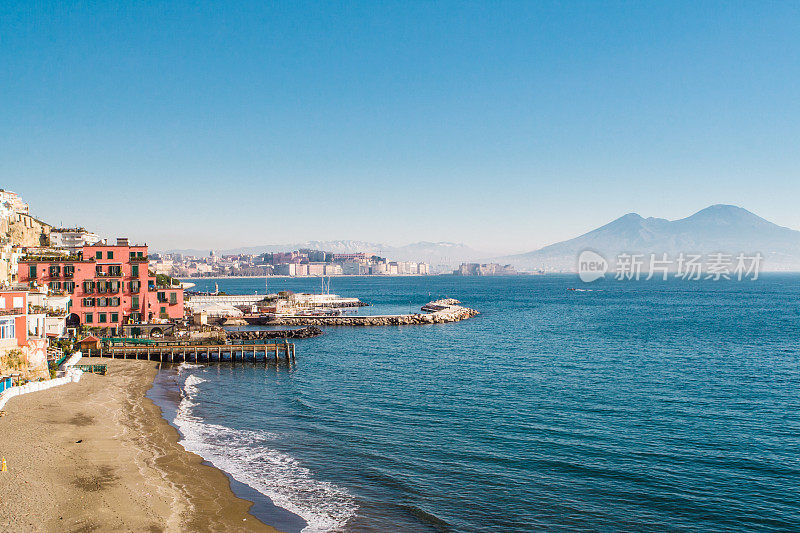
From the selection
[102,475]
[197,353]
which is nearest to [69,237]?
[197,353]

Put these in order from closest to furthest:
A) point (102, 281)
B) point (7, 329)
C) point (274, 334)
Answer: point (7, 329) → point (102, 281) → point (274, 334)

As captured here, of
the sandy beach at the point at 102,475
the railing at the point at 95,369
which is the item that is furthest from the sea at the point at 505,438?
the railing at the point at 95,369

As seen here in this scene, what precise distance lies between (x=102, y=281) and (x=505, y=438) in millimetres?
50554

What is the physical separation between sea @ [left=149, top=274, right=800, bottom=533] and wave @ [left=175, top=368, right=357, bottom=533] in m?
0.09

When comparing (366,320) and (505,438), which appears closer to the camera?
(505,438)

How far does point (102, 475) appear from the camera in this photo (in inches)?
893

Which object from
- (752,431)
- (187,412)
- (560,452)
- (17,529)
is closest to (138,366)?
(187,412)

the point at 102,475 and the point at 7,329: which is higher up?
the point at 7,329

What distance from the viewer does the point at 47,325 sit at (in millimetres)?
50344

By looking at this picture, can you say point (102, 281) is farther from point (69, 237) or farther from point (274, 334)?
point (69, 237)

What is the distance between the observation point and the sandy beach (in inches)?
744

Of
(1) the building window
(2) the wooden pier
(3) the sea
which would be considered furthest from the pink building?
(1) the building window

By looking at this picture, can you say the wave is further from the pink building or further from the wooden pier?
the pink building

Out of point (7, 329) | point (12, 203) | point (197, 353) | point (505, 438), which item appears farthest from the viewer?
point (12, 203)
